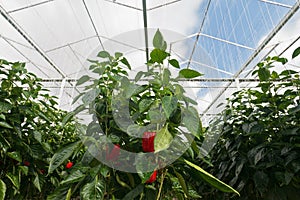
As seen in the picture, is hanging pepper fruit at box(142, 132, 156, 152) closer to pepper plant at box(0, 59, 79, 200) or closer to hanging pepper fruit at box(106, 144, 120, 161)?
hanging pepper fruit at box(106, 144, 120, 161)

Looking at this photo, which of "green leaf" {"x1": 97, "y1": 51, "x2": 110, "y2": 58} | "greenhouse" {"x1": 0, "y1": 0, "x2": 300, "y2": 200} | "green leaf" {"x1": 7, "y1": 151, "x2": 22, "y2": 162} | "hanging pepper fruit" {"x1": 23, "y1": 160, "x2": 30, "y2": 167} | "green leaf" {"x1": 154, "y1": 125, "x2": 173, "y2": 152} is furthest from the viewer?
"hanging pepper fruit" {"x1": 23, "y1": 160, "x2": 30, "y2": 167}

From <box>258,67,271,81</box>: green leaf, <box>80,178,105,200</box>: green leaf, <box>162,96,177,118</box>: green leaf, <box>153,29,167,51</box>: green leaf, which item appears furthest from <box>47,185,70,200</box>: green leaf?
<box>258,67,271,81</box>: green leaf

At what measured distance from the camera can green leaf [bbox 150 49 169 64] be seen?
665 millimetres

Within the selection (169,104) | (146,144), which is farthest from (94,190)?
(169,104)

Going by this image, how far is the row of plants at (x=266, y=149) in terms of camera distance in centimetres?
92

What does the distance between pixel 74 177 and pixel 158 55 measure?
0.41 m

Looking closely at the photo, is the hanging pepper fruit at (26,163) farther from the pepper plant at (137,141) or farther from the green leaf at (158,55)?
the green leaf at (158,55)

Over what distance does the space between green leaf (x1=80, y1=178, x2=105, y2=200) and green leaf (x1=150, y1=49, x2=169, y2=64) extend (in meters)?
0.37

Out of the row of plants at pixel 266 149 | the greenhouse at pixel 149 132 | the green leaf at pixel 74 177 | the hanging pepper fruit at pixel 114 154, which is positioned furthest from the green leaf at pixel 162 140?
the row of plants at pixel 266 149

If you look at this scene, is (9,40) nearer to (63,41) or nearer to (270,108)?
(63,41)

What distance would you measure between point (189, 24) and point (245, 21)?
2.27 ft

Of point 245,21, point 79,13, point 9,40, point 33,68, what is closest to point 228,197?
point 245,21

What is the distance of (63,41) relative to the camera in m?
4.02

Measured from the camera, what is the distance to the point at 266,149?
999 mm
